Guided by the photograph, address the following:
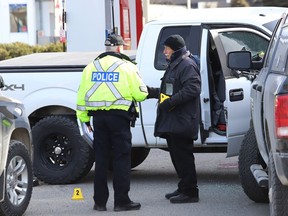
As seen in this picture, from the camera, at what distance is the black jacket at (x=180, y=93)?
8.60m

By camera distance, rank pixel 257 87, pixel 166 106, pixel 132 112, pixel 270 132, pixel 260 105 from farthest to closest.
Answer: pixel 166 106
pixel 132 112
pixel 257 87
pixel 260 105
pixel 270 132

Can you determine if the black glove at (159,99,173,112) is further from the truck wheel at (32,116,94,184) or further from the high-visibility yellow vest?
the truck wheel at (32,116,94,184)

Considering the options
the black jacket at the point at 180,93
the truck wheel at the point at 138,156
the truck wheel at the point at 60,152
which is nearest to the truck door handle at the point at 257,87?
the black jacket at the point at 180,93

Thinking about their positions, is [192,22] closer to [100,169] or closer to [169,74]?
[169,74]

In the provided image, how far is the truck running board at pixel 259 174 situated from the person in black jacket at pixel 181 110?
0.88 metres

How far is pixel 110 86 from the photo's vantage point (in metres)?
8.34

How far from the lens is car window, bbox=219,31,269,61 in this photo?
31.8 ft

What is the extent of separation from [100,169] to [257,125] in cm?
180

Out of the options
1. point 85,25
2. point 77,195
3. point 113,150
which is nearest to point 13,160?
point 113,150

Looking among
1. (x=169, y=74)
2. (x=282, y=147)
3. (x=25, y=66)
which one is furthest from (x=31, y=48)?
(x=282, y=147)

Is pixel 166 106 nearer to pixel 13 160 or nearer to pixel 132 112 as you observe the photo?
pixel 132 112

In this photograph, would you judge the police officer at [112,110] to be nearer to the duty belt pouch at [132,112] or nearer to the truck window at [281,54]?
the duty belt pouch at [132,112]

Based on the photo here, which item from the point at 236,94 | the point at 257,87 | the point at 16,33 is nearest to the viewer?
the point at 257,87

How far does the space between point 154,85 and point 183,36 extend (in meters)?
0.68
